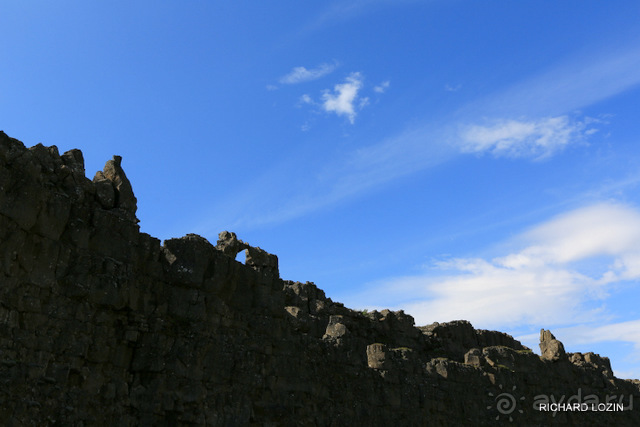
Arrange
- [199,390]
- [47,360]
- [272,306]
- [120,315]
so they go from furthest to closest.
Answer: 1. [272,306]
2. [199,390]
3. [120,315]
4. [47,360]

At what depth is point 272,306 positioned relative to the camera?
1627 cm

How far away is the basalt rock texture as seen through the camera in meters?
10.8

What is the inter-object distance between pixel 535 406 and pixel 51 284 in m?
22.4

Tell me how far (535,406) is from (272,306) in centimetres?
1618

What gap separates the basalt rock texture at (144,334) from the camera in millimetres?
10820

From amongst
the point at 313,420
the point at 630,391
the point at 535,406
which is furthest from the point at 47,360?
the point at 630,391

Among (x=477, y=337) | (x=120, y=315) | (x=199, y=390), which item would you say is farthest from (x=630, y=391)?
(x=120, y=315)

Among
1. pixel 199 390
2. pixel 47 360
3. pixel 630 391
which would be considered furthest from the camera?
Result: pixel 630 391

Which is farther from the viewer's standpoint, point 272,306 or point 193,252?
point 272,306

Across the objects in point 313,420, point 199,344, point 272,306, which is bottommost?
point 313,420

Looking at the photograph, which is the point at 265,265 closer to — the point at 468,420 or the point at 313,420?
the point at 313,420

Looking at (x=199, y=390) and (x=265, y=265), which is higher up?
(x=265, y=265)

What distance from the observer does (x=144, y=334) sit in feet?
42.7

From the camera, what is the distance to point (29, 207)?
11070 mm
